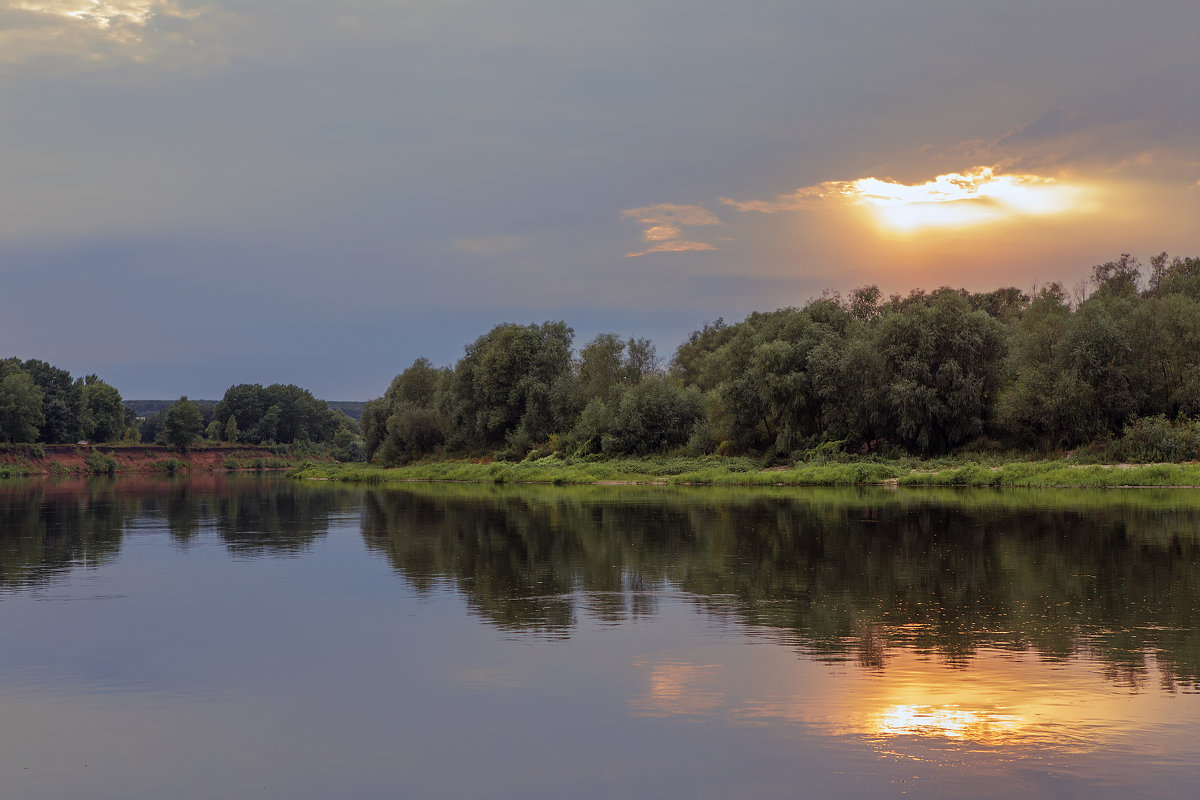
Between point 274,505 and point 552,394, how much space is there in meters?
41.2

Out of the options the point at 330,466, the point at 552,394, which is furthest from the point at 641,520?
the point at 330,466

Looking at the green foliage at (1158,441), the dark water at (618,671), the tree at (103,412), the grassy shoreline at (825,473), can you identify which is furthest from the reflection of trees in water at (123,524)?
the tree at (103,412)

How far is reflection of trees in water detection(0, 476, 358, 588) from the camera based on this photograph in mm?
26656

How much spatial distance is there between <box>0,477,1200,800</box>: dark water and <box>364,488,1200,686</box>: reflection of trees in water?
0.36ft

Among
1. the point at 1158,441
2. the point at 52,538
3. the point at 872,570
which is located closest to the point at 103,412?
the point at 52,538

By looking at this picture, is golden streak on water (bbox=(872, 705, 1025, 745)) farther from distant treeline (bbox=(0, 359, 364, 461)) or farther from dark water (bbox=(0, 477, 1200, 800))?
distant treeline (bbox=(0, 359, 364, 461))

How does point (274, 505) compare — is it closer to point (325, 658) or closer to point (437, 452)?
point (325, 658)

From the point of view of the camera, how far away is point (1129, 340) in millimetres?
58094

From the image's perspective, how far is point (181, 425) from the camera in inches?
6373

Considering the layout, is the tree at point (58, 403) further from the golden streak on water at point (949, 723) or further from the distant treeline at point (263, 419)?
the golden streak on water at point (949, 723)

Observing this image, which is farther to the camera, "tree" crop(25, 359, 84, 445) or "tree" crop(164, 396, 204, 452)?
"tree" crop(164, 396, 204, 452)

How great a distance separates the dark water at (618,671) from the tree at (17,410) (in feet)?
423

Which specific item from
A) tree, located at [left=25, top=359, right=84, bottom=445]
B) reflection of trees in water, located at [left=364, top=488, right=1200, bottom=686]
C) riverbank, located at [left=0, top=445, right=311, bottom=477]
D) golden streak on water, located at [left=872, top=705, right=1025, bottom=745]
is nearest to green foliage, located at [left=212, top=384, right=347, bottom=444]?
riverbank, located at [left=0, top=445, right=311, bottom=477]

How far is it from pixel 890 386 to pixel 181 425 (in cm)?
13265
